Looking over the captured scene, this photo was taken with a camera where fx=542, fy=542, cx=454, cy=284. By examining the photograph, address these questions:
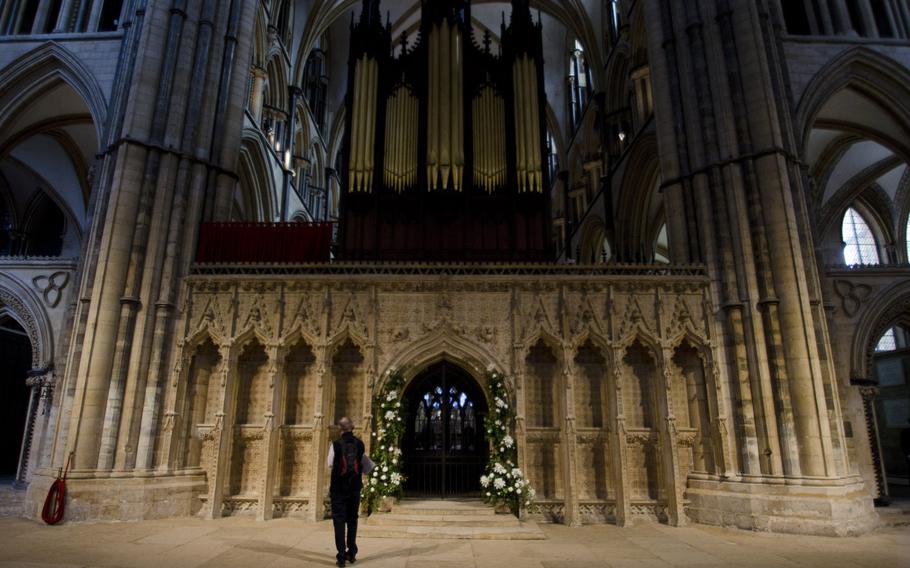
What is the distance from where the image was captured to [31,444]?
48.5ft

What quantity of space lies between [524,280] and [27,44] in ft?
48.5

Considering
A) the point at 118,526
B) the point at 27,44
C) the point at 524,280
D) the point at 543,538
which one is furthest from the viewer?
the point at 27,44

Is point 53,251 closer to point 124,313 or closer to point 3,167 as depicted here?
point 3,167

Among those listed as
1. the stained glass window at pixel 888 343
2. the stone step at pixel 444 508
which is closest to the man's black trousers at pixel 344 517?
the stone step at pixel 444 508

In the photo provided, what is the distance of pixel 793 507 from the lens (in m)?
9.37

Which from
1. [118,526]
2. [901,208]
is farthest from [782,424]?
[901,208]

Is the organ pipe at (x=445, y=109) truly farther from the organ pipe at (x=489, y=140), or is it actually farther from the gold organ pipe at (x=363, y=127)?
the gold organ pipe at (x=363, y=127)

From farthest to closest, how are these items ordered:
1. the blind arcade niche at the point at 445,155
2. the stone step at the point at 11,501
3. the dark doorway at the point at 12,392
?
1. the dark doorway at the point at 12,392
2. the blind arcade niche at the point at 445,155
3. the stone step at the point at 11,501

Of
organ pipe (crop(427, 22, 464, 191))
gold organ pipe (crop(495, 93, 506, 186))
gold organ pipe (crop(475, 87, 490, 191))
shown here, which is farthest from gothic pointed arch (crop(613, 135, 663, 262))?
organ pipe (crop(427, 22, 464, 191))

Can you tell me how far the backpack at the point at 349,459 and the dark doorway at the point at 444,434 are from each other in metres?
4.50

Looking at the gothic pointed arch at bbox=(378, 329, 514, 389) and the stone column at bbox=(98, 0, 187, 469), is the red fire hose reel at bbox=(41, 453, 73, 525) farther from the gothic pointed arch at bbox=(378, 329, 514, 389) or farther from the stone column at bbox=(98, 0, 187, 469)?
the gothic pointed arch at bbox=(378, 329, 514, 389)

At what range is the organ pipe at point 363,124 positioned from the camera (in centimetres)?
1454

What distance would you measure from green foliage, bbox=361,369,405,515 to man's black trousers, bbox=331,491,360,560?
2859 mm

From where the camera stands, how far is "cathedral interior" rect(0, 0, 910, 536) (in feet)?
34.3
